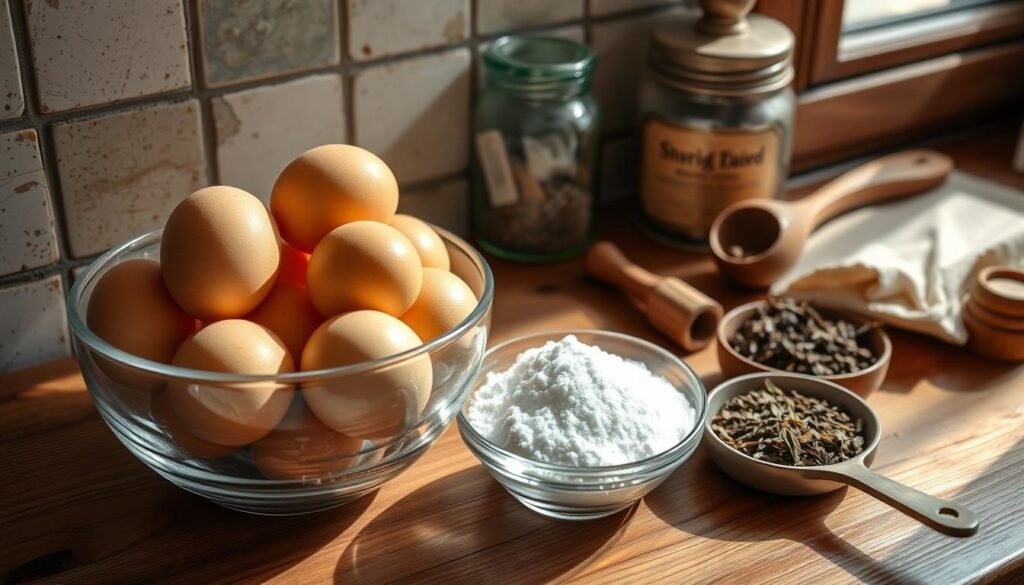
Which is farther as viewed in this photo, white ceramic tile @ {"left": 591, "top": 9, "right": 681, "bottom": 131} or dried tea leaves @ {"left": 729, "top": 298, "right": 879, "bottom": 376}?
white ceramic tile @ {"left": 591, "top": 9, "right": 681, "bottom": 131}

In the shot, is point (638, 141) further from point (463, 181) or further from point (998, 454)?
point (998, 454)

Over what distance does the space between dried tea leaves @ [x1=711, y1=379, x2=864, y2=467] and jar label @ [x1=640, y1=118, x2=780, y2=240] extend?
27 cm

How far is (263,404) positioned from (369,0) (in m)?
0.40

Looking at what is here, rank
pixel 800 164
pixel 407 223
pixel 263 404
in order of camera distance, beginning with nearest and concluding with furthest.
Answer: pixel 263 404 < pixel 407 223 < pixel 800 164

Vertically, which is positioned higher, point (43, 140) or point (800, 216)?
point (43, 140)

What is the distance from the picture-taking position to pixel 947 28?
47.7 inches

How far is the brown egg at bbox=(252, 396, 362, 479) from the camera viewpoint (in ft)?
1.92

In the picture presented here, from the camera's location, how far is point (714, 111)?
0.95m

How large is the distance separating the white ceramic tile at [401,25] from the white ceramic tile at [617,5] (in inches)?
5.4

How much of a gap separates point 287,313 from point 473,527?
0.17 m

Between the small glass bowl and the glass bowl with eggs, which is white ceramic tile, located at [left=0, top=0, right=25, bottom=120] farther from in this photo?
the small glass bowl

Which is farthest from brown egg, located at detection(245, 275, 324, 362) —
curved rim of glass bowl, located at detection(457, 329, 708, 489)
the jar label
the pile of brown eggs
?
the jar label

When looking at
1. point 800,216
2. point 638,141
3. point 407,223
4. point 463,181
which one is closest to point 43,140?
point 407,223

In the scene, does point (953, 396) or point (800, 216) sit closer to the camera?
point (953, 396)
